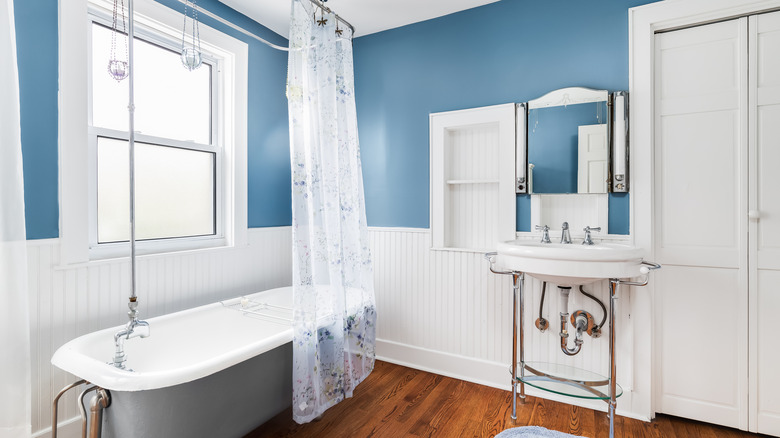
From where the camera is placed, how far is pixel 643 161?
198cm

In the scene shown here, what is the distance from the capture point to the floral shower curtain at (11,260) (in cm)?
111

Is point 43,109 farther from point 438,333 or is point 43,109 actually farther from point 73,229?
point 438,333

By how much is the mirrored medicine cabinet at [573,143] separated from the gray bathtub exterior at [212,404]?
174 cm

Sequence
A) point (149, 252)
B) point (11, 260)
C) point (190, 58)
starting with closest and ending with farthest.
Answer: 1. point (11, 260)
2. point (190, 58)
3. point (149, 252)

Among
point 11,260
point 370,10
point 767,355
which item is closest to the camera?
point 11,260

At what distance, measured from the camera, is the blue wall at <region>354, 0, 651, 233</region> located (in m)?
2.08

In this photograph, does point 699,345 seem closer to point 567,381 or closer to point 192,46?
point 567,381

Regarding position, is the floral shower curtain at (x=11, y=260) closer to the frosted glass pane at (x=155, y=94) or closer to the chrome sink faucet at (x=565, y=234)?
the frosted glass pane at (x=155, y=94)

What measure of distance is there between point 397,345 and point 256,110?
1.99m

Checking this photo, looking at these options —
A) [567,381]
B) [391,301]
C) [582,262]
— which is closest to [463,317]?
[391,301]

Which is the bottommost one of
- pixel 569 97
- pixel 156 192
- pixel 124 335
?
pixel 124 335

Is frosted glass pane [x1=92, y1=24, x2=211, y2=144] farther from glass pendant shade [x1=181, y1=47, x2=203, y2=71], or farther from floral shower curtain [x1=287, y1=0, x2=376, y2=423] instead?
floral shower curtain [x1=287, y1=0, x2=376, y2=423]

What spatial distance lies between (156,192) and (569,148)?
2448mm

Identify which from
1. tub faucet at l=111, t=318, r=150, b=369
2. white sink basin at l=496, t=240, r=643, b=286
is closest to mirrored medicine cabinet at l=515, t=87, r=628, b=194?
white sink basin at l=496, t=240, r=643, b=286
